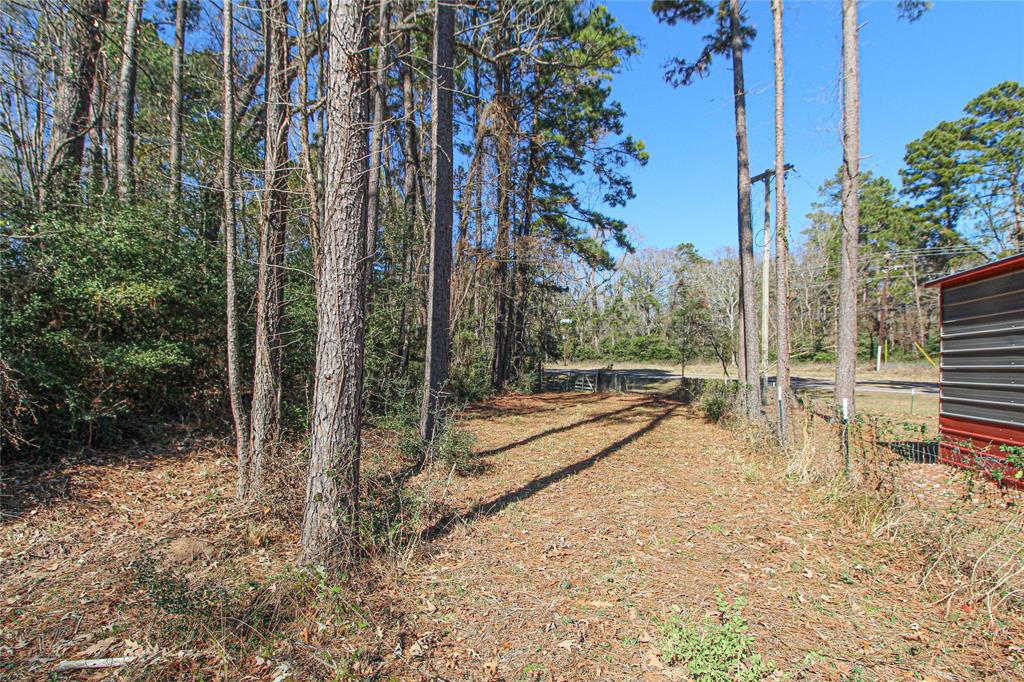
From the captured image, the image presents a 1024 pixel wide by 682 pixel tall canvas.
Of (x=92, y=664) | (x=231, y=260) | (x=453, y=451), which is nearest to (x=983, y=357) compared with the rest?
(x=453, y=451)

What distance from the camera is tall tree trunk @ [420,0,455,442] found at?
6453 mm

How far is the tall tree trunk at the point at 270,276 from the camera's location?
15.0 feet

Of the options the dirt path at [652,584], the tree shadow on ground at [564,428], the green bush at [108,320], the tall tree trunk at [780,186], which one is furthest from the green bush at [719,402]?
the green bush at [108,320]

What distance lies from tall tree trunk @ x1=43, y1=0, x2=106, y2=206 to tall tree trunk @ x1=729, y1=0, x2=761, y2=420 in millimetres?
11165

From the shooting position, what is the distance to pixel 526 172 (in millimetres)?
14695

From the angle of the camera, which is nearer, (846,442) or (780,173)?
(846,442)

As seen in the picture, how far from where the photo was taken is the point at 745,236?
964cm

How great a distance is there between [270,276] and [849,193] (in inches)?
333

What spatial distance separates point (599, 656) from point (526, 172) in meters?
13.9

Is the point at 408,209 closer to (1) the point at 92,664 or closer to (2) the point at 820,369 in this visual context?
(1) the point at 92,664

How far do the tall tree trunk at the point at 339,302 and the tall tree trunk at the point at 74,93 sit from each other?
191 inches

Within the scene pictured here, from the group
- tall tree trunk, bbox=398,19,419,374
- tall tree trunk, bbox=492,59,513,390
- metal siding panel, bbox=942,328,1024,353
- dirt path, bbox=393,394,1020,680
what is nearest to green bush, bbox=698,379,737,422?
metal siding panel, bbox=942,328,1024,353

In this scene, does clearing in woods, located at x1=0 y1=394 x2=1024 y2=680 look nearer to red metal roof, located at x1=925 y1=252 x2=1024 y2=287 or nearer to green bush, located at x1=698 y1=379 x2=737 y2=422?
red metal roof, located at x1=925 y1=252 x2=1024 y2=287

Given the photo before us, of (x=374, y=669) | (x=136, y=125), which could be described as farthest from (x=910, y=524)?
(x=136, y=125)
